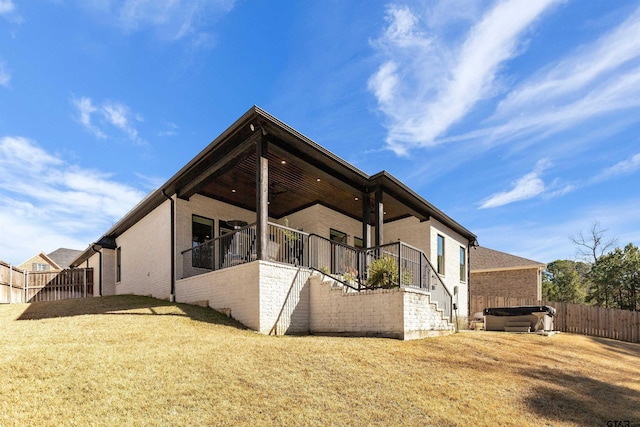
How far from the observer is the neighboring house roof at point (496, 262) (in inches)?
859

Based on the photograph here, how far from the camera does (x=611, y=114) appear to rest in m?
11.1

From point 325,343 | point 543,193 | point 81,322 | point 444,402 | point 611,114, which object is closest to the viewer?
point 444,402

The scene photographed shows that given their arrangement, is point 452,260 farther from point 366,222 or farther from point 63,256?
point 63,256

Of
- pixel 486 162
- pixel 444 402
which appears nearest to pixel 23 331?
pixel 444 402

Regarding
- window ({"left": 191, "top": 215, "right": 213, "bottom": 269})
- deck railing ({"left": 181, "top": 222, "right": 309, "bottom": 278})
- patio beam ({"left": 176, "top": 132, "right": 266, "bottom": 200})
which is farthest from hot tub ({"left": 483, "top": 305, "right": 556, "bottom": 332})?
patio beam ({"left": 176, "top": 132, "right": 266, "bottom": 200})

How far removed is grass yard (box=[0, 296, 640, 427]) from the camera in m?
3.82

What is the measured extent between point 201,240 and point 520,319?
11.6 meters

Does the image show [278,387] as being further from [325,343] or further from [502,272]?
[502,272]

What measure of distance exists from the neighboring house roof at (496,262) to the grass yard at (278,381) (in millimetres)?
15148

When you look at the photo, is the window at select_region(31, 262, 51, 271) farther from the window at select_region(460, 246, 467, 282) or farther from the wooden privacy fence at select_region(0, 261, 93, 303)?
the window at select_region(460, 246, 467, 282)

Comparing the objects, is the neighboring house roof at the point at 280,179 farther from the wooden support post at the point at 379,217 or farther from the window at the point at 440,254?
the window at the point at 440,254

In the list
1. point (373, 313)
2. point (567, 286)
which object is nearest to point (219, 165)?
point (373, 313)

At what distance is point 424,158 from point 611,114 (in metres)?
6.68

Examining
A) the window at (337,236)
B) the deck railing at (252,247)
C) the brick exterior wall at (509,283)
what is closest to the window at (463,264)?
the brick exterior wall at (509,283)
